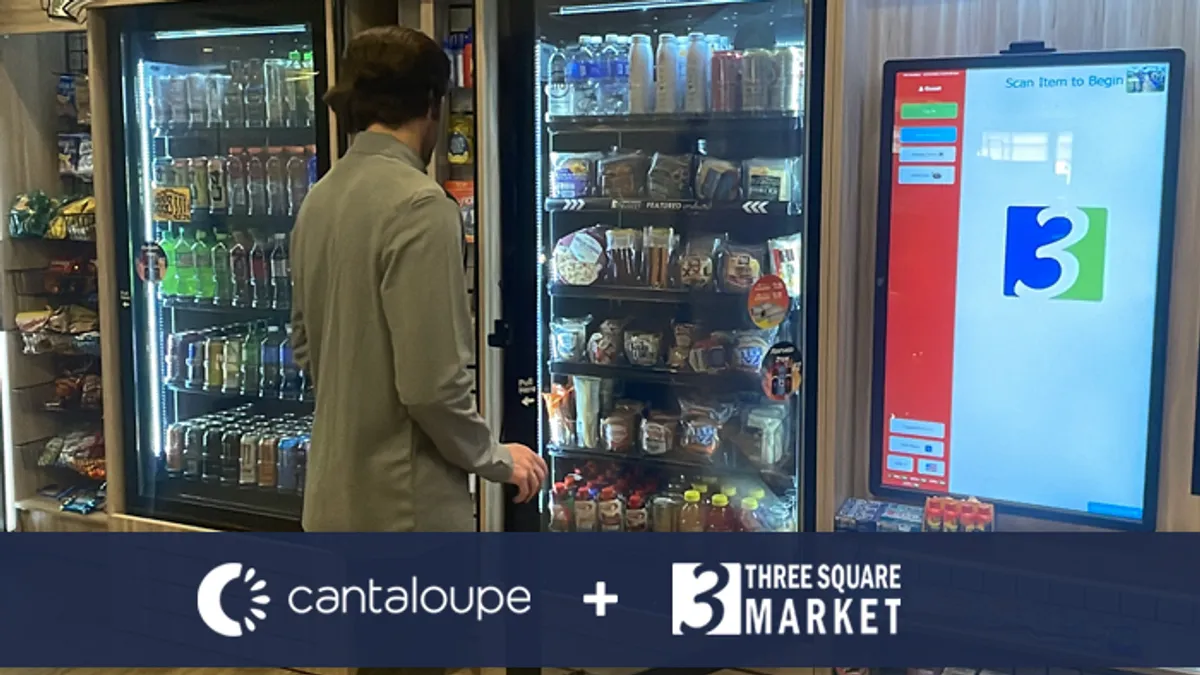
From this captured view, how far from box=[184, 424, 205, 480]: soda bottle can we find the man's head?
1.88 m

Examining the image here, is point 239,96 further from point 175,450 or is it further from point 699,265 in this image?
point 699,265

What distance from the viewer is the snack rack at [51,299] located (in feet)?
12.5

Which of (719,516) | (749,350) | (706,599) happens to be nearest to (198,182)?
(749,350)

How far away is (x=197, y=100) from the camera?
3521 mm

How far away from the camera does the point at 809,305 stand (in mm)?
2670

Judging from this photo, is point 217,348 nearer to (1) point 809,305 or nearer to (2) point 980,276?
(1) point 809,305

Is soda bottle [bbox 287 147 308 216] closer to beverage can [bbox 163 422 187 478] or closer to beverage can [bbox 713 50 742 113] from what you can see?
beverage can [bbox 163 422 187 478]

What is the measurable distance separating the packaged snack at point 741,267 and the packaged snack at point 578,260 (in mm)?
370

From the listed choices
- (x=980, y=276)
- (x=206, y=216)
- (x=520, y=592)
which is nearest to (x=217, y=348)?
(x=206, y=216)

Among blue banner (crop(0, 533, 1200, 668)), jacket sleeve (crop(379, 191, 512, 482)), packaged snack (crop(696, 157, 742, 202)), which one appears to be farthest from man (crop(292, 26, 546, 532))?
packaged snack (crop(696, 157, 742, 202))

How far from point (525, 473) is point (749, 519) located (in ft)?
3.24

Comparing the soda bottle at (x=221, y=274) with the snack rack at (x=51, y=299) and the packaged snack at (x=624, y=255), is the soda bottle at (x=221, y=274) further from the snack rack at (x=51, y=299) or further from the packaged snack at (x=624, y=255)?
the packaged snack at (x=624, y=255)

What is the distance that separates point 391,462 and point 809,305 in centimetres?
112

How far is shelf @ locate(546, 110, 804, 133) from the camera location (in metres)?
2.90
